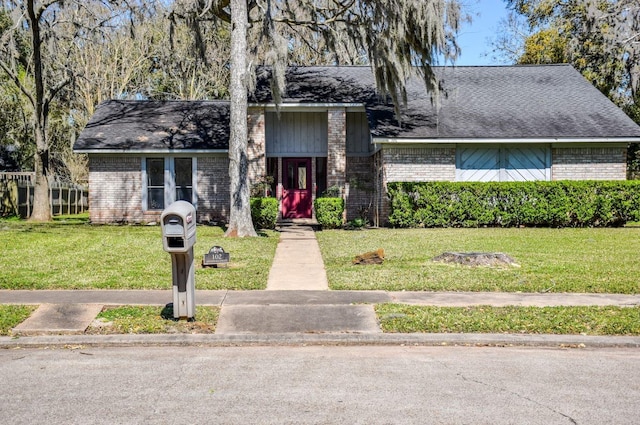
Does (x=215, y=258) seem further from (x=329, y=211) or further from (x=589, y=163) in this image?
(x=589, y=163)

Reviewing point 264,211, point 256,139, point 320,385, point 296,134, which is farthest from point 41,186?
point 320,385

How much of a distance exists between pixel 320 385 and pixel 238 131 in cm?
1268

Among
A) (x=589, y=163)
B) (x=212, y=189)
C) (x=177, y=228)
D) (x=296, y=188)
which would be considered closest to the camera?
(x=177, y=228)

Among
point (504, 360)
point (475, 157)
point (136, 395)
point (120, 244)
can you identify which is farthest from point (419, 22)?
point (136, 395)

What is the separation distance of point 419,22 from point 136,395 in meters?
14.0

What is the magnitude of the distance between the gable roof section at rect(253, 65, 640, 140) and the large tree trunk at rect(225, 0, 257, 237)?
16.4ft

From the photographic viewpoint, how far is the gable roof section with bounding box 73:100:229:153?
74.6 feet

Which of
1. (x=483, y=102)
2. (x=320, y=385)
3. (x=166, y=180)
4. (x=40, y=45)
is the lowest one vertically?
(x=320, y=385)

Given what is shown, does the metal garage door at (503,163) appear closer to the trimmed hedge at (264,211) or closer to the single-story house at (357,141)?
the single-story house at (357,141)

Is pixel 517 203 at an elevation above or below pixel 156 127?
below

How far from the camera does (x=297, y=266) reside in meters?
11.7

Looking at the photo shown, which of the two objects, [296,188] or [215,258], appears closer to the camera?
[215,258]

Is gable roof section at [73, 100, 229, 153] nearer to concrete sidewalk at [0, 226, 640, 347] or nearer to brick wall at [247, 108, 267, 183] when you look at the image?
brick wall at [247, 108, 267, 183]

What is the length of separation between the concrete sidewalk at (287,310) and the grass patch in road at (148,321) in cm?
14
